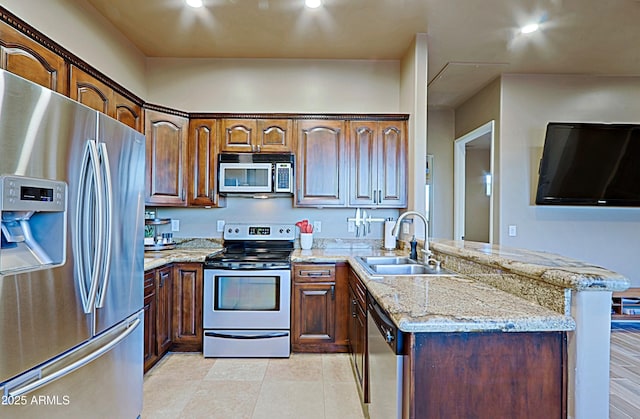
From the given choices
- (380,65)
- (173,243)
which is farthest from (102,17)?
(380,65)

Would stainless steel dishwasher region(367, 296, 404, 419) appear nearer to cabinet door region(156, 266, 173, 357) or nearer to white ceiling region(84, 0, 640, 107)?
cabinet door region(156, 266, 173, 357)

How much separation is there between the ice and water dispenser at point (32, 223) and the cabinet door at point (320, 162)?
7.48 ft

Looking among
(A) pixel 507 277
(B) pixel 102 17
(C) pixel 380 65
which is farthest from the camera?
(C) pixel 380 65

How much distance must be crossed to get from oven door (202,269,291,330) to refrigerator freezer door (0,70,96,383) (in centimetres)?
153

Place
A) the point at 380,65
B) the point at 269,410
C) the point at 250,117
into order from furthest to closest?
the point at 380,65 < the point at 250,117 < the point at 269,410

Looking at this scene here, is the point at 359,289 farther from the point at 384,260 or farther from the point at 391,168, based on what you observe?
the point at 391,168

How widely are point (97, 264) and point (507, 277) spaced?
1796 mm

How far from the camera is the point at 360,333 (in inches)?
91.0

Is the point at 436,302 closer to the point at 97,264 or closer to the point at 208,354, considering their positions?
the point at 97,264

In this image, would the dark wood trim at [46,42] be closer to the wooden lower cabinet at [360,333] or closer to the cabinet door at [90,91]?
the cabinet door at [90,91]

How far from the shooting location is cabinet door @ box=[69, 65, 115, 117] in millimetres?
2201

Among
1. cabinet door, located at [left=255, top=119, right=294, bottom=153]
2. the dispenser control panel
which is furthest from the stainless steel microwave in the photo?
the dispenser control panel

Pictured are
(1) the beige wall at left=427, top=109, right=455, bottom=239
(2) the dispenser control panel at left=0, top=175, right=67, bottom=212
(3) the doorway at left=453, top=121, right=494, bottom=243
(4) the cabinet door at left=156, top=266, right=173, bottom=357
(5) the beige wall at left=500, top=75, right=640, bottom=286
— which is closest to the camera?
(2) the dispenser control panel at left=0, top=175, right=67, bottom=212

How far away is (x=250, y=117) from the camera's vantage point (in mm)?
3436
